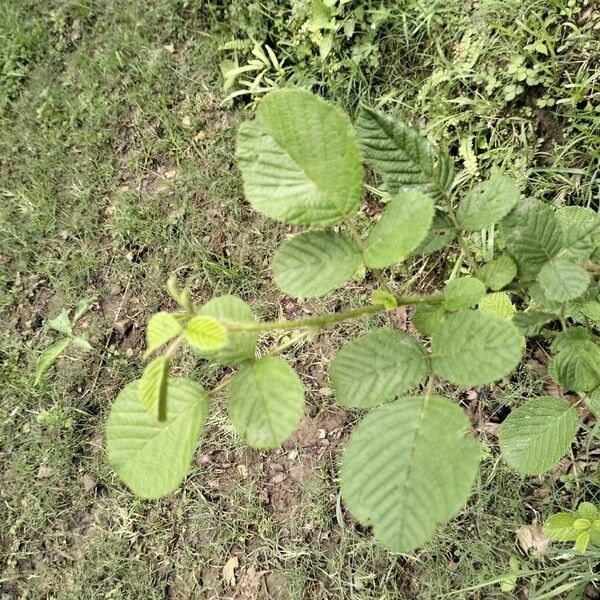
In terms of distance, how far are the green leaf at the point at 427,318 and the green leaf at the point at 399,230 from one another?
111 mm

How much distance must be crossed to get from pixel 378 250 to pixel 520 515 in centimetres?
160

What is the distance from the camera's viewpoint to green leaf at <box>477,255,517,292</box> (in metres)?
0.95

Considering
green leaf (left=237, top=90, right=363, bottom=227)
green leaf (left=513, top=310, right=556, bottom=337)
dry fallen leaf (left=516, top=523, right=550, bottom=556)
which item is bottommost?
dry fallen leaf (left=516, top=523, right=550, bottom=556)

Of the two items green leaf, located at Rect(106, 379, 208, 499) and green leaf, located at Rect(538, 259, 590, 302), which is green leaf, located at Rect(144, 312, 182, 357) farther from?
green leaf, located at Rect(538, 259, 590, 302)

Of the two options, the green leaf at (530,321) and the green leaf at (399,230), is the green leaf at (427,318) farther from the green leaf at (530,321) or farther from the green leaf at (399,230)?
the green leaf at (530,321)

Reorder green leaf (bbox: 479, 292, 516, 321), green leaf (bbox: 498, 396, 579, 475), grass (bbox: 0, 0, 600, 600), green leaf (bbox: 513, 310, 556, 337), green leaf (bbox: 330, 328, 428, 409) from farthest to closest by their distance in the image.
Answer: grass (bbox: 0, 0, 600, 600)
green leaf (bbox: 479, 292, 516, 321)
green leaf (bbox: 498, 396, 579, 475)
green leaf (bbox: 513, 310, 556, 337)
green leaf (bbox: 330, 328, 428, 409)

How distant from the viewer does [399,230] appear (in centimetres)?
76

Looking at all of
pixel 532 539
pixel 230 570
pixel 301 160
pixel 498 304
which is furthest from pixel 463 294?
pixel 230 570

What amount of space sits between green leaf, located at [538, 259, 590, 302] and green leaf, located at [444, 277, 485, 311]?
14cm

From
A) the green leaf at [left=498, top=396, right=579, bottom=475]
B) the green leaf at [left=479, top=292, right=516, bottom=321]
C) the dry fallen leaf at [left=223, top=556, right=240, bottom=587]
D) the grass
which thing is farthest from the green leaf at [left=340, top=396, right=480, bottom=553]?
the dry fallen leaf at [left=223, top=556, right=240, bottom=587]

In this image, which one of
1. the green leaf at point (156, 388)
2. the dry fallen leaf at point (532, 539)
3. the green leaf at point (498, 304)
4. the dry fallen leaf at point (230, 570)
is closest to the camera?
the green leaf at point (156, 388)

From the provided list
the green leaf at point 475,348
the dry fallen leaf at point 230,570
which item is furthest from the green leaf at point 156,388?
the dry fallen leaf at point 230,570

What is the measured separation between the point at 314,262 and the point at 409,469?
0.84 ft

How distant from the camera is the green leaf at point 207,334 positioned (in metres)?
0.68
